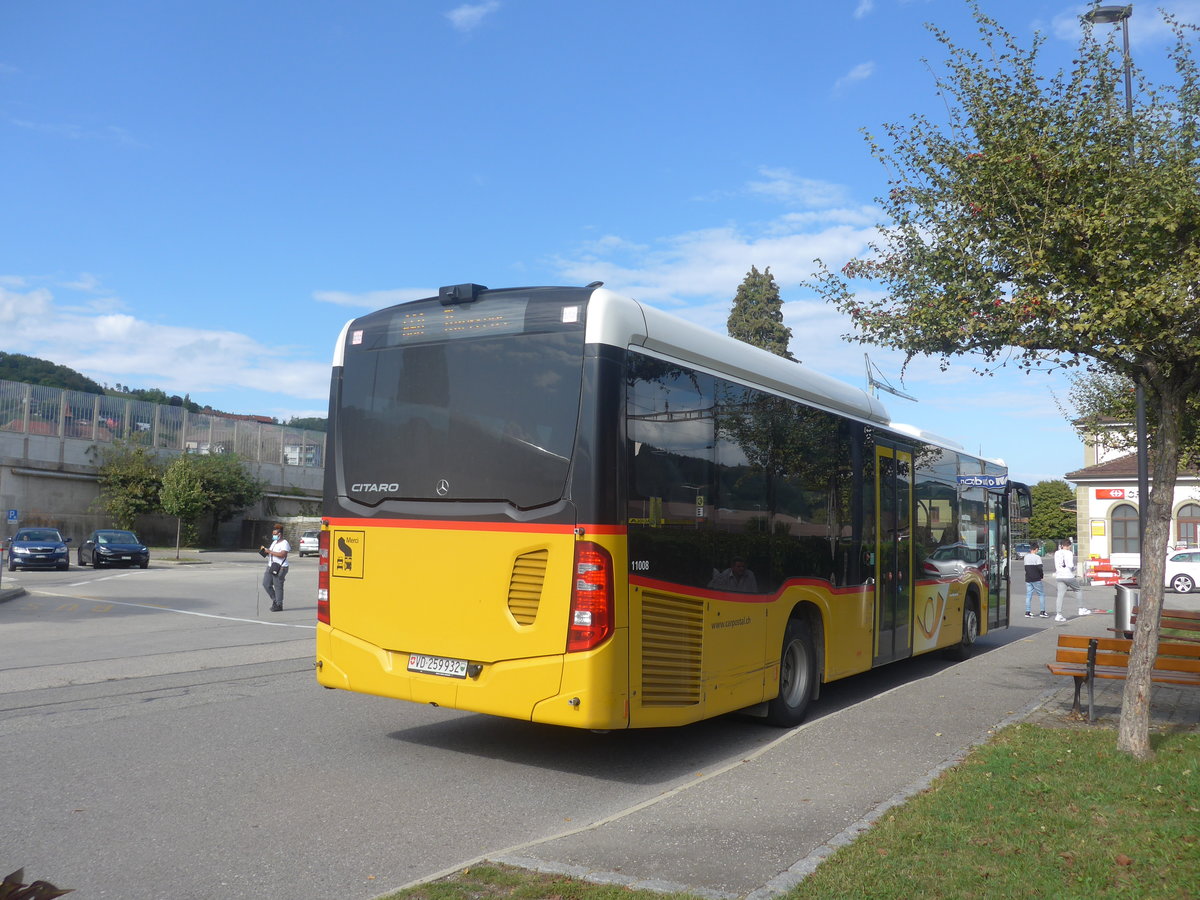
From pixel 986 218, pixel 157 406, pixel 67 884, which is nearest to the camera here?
pixel 67 884

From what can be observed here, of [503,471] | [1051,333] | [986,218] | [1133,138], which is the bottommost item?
[503,471]

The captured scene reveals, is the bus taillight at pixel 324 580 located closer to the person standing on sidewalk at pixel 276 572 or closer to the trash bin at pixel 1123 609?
the trash bin at pixel 1123 609

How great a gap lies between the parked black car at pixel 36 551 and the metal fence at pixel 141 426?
53.2 ft

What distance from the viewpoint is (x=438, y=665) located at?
729 cm

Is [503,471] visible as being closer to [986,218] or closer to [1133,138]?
[986,218]

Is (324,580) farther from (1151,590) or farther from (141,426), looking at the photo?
(141,426)

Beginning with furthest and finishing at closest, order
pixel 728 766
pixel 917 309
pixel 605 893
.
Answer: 1. pixel 917 309
2. pixel 728 766
3. pixel 605 893

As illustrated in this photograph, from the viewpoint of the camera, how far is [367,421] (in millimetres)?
7895

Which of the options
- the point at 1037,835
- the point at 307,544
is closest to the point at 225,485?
the point at 307,544

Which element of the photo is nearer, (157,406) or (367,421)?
(367,421)

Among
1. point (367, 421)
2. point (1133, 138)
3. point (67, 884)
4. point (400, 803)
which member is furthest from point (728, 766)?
point (1133, 138)

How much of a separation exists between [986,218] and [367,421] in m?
5.15

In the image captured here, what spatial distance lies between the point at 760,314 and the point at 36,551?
3311 centimetres

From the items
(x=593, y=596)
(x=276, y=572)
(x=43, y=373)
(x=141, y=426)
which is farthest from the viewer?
(x=43, y=373)
